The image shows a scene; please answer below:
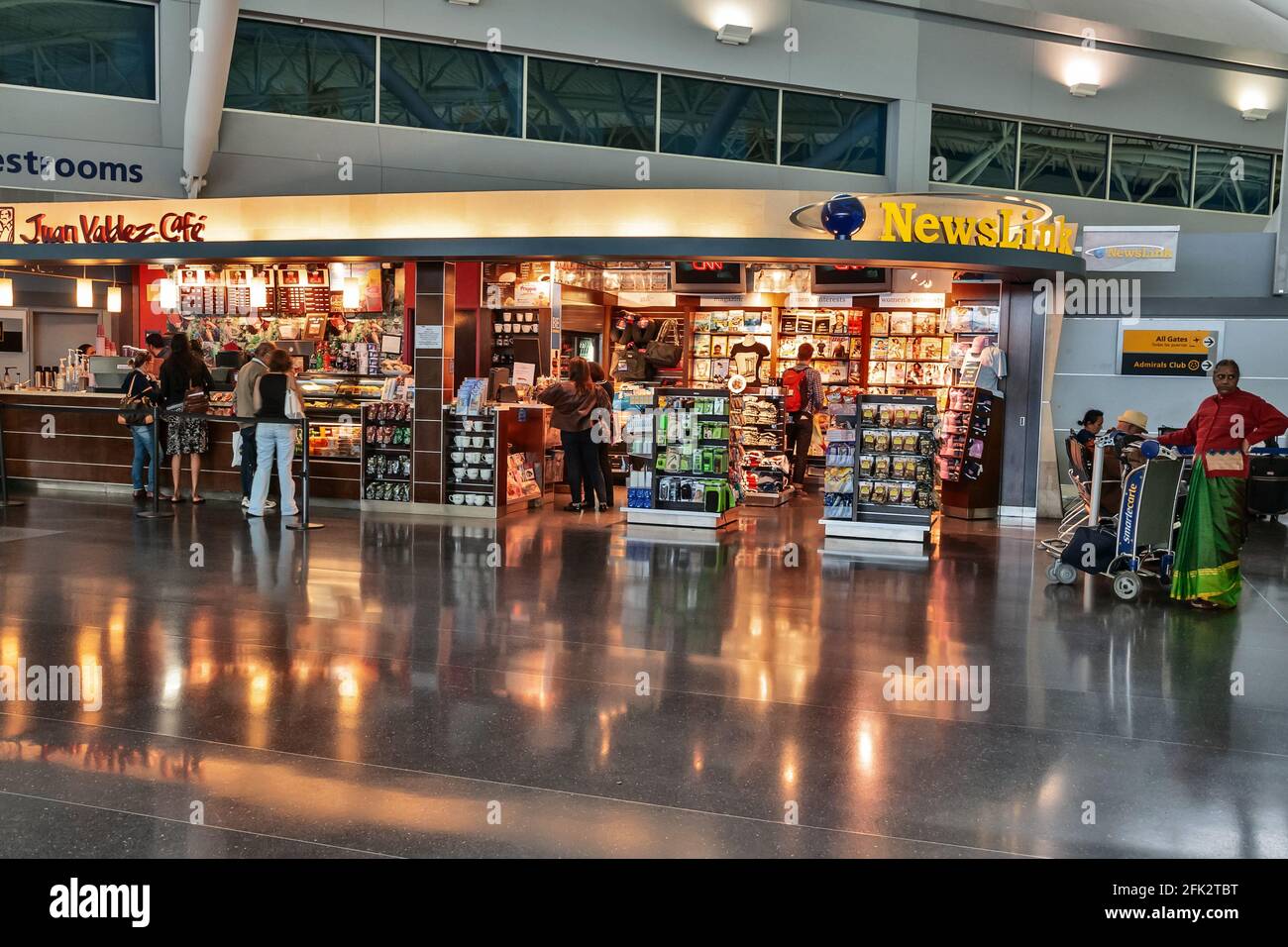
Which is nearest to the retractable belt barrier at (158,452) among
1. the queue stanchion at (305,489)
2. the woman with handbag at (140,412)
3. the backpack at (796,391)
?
the queue stanchion at (305,489)

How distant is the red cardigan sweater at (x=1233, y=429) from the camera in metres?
7.55

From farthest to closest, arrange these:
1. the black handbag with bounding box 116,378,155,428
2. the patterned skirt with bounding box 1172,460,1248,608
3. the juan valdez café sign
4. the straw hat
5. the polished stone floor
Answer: the juan valdez café sign → the black handbag with bounding box 116,378,155,428 → the straw hat → the patterned skirt with bounding box 1172,460,1248,608 → the polished stone floor

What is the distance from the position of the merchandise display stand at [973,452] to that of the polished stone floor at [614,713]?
3.36 metres

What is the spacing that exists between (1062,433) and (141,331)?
11.6m

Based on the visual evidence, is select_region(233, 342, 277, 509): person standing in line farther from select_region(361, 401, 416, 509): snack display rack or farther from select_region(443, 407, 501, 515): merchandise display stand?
select_region(443, 407, 501, 515): merchandise display stand

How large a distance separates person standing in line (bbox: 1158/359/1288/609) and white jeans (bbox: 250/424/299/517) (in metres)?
7.93

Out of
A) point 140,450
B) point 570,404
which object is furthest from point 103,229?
point 570,404

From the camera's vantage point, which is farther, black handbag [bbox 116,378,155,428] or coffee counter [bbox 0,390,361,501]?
coffee counter [bbox 0,390,361,501]

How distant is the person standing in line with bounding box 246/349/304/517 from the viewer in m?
10.7

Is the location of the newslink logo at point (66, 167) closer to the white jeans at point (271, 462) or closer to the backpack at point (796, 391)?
the white jeans at point (271, 462)

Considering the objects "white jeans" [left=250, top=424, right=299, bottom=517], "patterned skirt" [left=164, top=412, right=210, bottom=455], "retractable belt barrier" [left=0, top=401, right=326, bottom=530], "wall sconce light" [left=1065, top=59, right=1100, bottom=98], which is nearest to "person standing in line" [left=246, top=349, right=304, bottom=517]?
"white jeans" [left=250, top=424, right=299, bottom=517]

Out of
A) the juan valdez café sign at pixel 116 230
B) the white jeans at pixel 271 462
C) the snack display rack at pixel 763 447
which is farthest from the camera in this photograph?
the snack display rack at pixel 763 447

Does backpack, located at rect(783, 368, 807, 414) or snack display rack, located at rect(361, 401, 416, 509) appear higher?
backpack, located at rect(783, 368, 807, 414)
